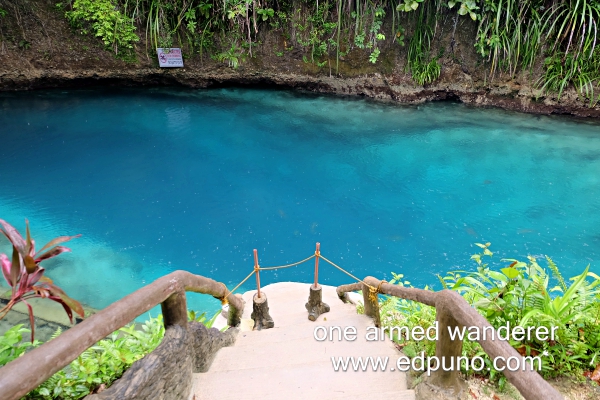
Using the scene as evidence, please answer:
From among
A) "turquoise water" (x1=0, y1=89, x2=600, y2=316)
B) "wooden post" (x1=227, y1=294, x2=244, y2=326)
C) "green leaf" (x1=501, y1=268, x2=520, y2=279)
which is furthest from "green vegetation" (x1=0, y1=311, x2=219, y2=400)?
"turquoise water" (x1=0, y1=89, x2=600, y2=316)

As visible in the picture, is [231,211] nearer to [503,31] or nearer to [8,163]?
[8,163]

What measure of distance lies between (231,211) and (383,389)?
14.4ft

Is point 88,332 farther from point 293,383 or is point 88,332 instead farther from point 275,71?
point 275,71

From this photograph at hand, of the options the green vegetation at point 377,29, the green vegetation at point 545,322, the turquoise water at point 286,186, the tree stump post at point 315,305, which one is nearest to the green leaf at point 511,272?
the green vegetation at point 545,322

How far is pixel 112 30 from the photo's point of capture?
26.4 ft

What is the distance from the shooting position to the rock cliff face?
8.21 metres

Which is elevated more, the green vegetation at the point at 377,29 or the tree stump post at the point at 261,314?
the green vegetation at the point at 377,29

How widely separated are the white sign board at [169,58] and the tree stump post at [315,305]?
7415 mm

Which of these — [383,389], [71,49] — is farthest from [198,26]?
[383,389]

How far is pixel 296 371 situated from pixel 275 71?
835 centimetres

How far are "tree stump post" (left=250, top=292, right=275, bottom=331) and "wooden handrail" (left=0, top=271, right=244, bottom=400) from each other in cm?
143

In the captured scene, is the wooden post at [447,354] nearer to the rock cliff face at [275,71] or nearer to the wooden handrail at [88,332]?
the wooden handrail at [88,332]

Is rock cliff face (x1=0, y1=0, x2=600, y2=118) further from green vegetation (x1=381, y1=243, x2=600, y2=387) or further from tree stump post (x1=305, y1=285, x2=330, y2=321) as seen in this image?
green vegetation (x1=381, y1=243, x2=600, y2=387)

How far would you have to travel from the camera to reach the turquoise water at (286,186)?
16.3 feet
